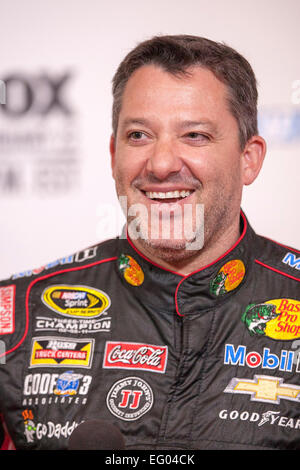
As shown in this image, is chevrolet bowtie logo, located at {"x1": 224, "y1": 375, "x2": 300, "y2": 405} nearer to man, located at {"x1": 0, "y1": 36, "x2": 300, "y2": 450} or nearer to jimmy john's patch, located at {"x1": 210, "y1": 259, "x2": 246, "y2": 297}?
man, located at {"x1": 0, "y1": 36, "x2": 300, "y2": 450}

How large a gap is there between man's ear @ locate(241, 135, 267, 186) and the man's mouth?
187mm

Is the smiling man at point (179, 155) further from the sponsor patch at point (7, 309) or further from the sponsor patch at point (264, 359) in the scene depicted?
the sponsor patch at point (7, 309)

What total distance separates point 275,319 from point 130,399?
36 cm

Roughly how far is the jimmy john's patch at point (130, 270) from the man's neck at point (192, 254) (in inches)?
1.3

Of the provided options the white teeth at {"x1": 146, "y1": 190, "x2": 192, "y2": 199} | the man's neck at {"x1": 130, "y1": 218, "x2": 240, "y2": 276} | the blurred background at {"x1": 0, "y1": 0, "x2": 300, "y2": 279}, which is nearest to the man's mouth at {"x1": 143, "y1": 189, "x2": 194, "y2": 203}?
the white teeth at {"x1": 146, "y1": 190, "x2": 192, "y2": 199}

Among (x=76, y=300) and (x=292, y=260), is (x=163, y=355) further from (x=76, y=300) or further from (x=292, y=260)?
(x=292, y=260)

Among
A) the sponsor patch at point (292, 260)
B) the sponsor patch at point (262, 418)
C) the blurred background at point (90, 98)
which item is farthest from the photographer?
the blurred background at point (90, 98)

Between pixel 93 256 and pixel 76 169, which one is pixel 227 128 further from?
pixel 76 169

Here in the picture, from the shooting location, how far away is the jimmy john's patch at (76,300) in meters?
1.45

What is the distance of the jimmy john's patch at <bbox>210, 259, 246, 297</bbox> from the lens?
4.50 feet

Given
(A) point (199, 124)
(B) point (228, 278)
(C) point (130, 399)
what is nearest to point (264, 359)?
(B) point (228, 278)

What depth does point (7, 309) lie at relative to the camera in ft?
4.83

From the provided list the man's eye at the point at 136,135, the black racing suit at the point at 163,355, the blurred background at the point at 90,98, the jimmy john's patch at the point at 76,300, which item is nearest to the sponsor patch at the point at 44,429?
the black racing suit at the point at 163,355
